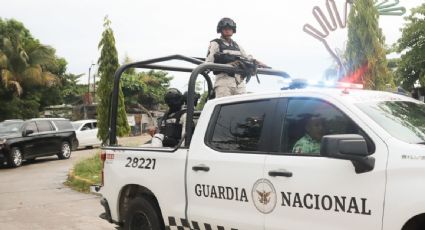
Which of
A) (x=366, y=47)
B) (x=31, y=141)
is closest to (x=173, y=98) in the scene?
(x=366, y=47)

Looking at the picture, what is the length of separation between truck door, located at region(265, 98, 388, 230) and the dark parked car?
1572 centimetres

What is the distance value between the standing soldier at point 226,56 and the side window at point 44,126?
48.4ft

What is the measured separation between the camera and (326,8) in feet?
41.5

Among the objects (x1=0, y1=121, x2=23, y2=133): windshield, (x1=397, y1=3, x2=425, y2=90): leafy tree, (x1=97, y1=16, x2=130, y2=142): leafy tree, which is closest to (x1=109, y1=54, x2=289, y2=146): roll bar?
(x1=97, y1=16, x2=130, y2=142): leafy tree

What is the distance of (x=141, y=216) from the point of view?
567 centimetres

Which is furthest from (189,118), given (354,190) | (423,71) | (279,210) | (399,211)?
(423,71)

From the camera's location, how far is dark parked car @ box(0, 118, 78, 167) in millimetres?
18250

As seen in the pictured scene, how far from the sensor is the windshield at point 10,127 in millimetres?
18875

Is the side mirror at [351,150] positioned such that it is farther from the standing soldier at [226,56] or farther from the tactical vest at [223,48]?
the tactical vest at [223,48]

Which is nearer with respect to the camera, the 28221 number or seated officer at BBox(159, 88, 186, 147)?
the 28221 number

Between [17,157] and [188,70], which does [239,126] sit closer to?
[188,70]

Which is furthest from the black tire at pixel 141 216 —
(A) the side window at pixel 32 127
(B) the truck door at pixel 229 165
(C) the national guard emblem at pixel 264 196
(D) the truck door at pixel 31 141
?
(A) the side window at pixel 32 127

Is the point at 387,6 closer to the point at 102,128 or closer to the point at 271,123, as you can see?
the point at 102,128

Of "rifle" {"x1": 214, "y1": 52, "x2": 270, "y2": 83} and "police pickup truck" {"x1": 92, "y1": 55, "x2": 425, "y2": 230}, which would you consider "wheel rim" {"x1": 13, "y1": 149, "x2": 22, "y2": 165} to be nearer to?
"police pickup truck" {"x1": 92, "y1": 55, "x2": 425, "y2": 230}
